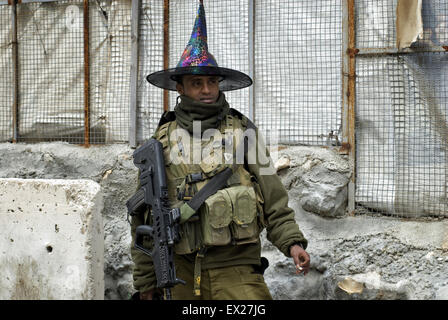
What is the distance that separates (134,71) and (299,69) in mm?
1484

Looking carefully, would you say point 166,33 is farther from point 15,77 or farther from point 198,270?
point 198,270

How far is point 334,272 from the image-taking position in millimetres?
4262

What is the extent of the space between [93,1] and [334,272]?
10.6ft

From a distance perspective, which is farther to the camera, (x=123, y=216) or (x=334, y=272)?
(x=123, y=216)

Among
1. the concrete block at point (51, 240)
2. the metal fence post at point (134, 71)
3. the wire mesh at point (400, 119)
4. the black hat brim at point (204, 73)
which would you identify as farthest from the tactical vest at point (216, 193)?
the metal fence post at point (134, 71)

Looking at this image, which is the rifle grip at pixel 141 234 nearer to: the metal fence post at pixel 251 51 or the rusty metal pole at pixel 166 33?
the metal fence post at pixel 251 51

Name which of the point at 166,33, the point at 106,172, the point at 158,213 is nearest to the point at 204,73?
the point at 158,213

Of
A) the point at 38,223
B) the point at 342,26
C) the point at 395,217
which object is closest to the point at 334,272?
the point at 395,217

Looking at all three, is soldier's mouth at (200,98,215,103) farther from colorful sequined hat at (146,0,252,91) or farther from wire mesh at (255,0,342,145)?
wire mesh at (255,0,342,145)

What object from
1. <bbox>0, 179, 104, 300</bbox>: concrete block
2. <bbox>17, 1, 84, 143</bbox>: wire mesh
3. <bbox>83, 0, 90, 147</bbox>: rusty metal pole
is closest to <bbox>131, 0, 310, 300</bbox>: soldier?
<bbox>0, 179, 104, 300</bbox>: concrete block

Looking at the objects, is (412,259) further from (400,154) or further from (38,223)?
(38,223)

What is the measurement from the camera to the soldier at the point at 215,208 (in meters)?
2.88

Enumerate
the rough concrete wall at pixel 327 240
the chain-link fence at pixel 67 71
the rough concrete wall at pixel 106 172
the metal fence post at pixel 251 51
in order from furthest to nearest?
the chain-link fence at pixel 67 71 → the rough concrete wall at pixel 106 172 → the metal fence post at pixel 251 51 → the rough concrete wall at pixel 327 240

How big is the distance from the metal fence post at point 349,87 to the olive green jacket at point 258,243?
4.96 feet
